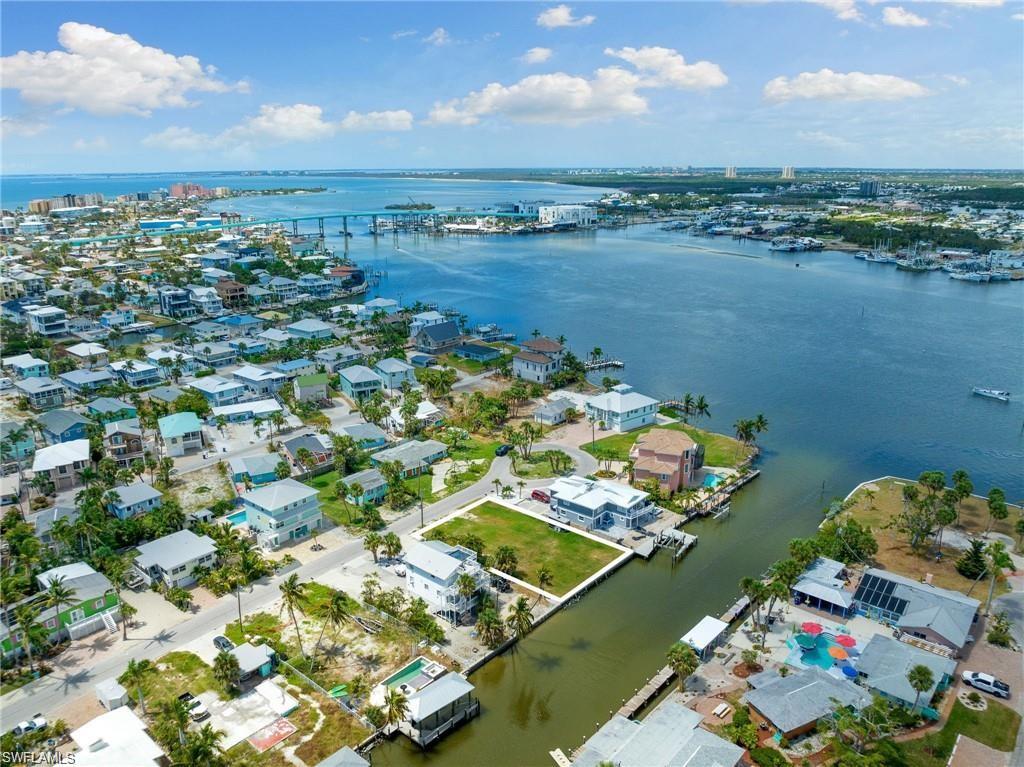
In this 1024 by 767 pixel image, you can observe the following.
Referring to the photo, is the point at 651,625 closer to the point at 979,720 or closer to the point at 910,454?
the point at 979,720

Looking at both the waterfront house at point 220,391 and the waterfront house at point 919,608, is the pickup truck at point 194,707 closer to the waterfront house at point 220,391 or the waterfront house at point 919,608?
the waterfront house at point 919,608

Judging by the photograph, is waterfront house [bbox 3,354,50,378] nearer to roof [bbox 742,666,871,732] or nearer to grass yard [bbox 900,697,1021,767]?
roof [bbox 742,666,871,732]

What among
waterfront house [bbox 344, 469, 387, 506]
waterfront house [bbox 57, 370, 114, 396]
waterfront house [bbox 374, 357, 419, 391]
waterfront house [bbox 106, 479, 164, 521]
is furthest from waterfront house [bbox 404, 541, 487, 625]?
waterfront house [bbox 57, 370, 114, 396]

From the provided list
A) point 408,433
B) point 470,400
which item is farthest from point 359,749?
point 470,400

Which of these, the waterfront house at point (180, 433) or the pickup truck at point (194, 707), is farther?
Answer: the waterfront house at point (180, 433)

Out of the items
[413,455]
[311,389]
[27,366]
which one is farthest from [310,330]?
[413,455]

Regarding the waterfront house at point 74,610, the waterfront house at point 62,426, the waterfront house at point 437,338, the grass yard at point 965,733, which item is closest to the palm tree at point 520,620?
the grass yard at point 965,733
